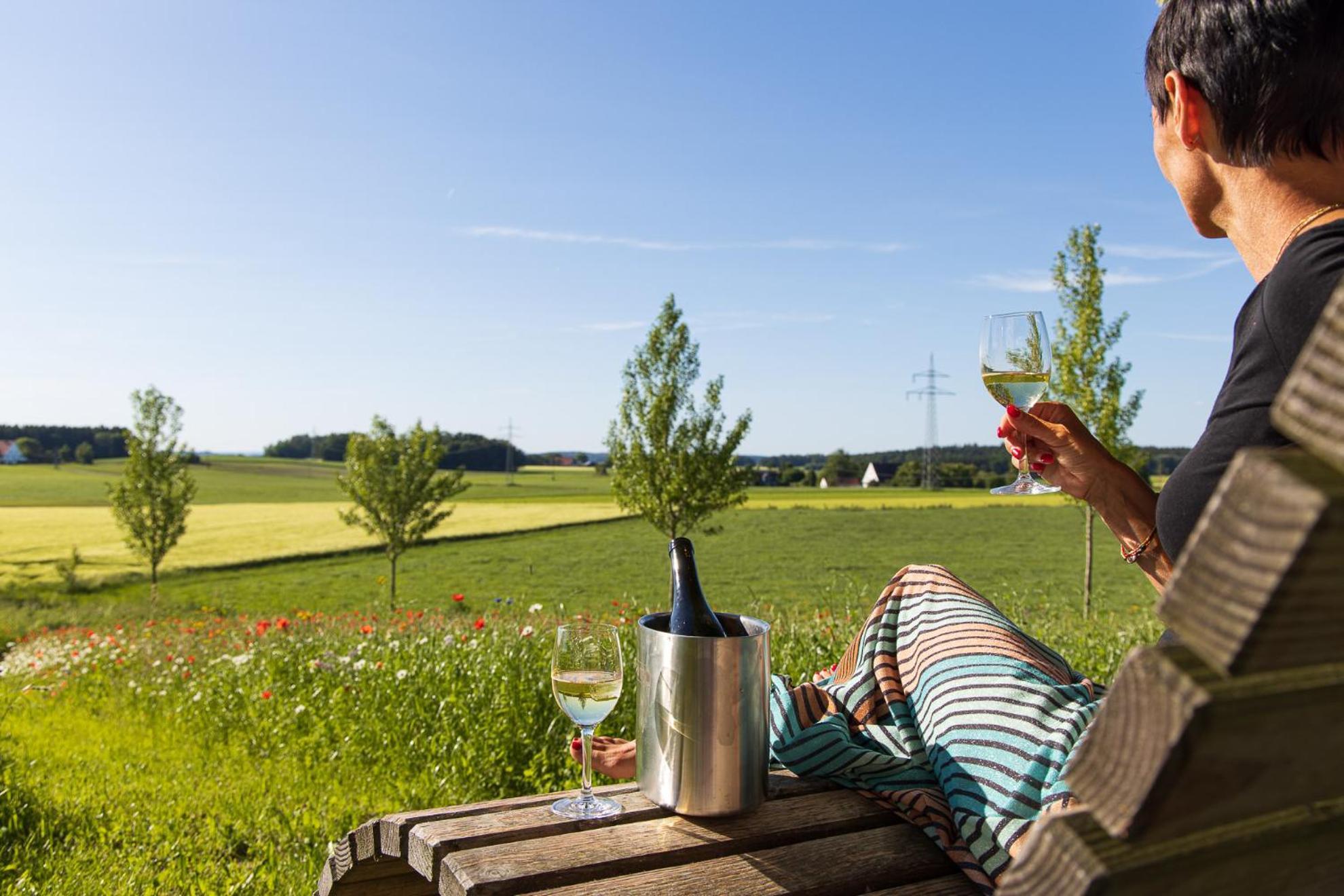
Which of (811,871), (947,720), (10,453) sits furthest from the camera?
(10,453)

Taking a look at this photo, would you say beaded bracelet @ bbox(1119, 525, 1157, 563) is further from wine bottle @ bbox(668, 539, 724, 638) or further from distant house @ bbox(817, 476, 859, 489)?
distant house @ bbox(817, 476, 859, 489)

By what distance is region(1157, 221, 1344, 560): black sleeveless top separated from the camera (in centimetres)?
147

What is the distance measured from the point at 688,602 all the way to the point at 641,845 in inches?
22.2

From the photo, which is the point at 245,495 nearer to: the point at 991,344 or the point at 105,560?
the point at 105,560

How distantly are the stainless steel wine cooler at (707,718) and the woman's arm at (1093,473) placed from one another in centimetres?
86

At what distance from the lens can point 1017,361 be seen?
8.21ft

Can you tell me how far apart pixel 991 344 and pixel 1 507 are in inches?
2159

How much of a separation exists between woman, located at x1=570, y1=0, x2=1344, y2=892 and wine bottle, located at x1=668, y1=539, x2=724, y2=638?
0.27 meters

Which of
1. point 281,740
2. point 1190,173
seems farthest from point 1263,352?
point 281,740

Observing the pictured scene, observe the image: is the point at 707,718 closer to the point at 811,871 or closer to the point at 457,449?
the point at 811,871

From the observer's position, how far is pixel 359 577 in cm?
3581

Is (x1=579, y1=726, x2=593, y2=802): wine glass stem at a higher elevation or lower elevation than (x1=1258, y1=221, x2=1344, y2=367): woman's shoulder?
→ lower

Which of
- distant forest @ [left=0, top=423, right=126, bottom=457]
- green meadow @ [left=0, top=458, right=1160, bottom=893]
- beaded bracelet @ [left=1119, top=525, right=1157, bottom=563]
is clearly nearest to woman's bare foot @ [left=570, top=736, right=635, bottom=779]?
beaded bracelet @ [left=1119, top=525, right=1157, bottom=563]

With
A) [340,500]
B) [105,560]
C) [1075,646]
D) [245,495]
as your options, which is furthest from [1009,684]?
[245,495]
